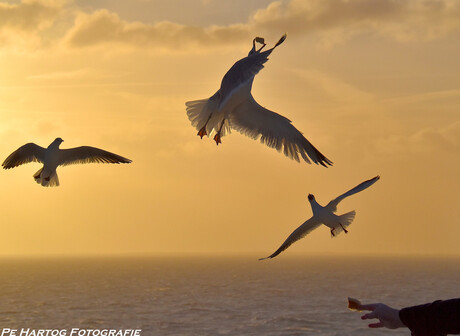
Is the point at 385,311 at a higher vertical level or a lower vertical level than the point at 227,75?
lower

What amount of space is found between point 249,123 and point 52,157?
480cm

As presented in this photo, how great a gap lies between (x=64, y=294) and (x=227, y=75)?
118133 mm

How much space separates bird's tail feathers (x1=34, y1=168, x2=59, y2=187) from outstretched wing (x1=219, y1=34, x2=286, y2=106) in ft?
19.7

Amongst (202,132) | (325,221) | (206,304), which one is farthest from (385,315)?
(206,304)

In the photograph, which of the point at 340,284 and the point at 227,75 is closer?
the point at 227,75

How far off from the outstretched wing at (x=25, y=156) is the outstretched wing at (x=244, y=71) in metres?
6.64

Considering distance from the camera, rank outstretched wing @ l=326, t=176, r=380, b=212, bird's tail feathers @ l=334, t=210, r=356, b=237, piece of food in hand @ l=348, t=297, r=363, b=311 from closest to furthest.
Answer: piece of food in hand @ l=348, t=297, r=363, b=311 → outstretched wing @ l=326, t=176, r=380, b=212 → bird's tail feathers @ l=334, t=210, r=356, b=237

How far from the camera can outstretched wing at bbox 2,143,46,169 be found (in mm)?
14352

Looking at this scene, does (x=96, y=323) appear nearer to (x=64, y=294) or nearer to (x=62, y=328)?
(x=62, y=328)

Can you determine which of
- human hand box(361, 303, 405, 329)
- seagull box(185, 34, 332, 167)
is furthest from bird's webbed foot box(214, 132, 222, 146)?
human hand box(361, 303, 405, 329)

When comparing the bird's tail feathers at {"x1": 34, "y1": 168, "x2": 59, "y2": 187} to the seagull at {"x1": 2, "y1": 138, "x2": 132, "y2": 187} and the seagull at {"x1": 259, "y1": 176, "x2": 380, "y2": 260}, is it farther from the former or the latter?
the seagull at {"x1": 259, "y1": 176, "x2": 380, "y2": 260}

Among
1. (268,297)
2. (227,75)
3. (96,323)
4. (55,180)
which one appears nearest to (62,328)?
(96,323)

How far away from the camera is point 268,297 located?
373 ft

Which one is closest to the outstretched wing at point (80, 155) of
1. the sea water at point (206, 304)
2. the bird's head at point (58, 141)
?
the bird's head at point (58, 141)
